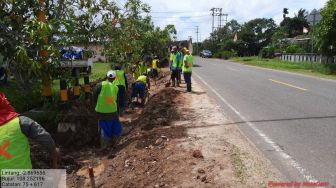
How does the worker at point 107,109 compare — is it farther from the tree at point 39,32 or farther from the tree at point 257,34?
the tree at point 257,34

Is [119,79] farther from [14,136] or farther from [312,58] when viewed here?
[312,58]

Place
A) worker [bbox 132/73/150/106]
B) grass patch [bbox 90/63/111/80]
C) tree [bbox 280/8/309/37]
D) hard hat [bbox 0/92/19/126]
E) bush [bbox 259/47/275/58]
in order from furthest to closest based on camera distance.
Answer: tree [bbox 280/8/309/37] → bush [bbox 259/47/275/58] → grass patch [bbox 90/63/111/80] → worker [bbox 132/73/150/106] → hard hat [bbox 0/92/19/126]

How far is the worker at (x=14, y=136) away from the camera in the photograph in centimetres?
387

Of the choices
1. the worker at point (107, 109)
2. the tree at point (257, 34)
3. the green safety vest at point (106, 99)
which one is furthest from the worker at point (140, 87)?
the tree at point (257, 34)

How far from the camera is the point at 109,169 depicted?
7.56 m

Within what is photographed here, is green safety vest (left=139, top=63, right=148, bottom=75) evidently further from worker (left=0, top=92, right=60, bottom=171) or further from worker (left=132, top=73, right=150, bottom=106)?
worker (left=0, top=92, right=60, bottom=171)

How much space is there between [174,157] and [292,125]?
3.46 metres

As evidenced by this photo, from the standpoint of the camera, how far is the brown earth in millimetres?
6023

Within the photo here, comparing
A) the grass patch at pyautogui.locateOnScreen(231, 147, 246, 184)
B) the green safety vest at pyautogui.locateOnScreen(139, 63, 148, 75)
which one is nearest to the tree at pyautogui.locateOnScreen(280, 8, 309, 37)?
the green safety vest at pyautogui.locateOnScreen(139, 63, 148, 75)

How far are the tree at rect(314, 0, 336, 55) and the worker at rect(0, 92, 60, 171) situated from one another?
26.8 meters

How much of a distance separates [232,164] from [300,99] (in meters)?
7.54

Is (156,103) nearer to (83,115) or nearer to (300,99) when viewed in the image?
(83,115)

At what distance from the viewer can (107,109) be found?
30.4 feet

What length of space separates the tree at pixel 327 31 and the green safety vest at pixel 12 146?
88.1 feet
